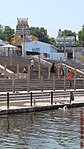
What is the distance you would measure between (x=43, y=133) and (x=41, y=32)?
14160 cm

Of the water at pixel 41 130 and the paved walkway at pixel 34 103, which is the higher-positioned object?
the paved walkway at pixel 34 103

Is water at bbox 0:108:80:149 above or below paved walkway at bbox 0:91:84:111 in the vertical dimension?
below

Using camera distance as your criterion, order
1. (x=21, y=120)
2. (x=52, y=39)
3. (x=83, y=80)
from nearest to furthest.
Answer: (x=21, y=120)
(x=83, y=80)
(x=52, y=39)

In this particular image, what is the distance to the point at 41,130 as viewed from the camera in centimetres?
1866

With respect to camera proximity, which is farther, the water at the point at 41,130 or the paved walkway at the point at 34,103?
the paved walkway at the point at 34,103

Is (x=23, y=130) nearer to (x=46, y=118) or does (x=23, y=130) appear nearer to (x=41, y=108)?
(x=46, y=118)

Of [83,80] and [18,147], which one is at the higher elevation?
[83,80]

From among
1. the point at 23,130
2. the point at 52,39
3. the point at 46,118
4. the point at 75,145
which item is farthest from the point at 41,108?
the point at 52,39

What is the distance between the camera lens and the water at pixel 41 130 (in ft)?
52.0

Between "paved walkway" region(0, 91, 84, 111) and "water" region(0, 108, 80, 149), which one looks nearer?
"water" region(0, 108, 80, 149)

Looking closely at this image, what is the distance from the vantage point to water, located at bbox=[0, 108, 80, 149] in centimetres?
1584

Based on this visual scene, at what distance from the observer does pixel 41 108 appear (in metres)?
25.5

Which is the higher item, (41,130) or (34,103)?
(34,103)

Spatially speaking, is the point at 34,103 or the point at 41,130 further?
the point at 34,103
